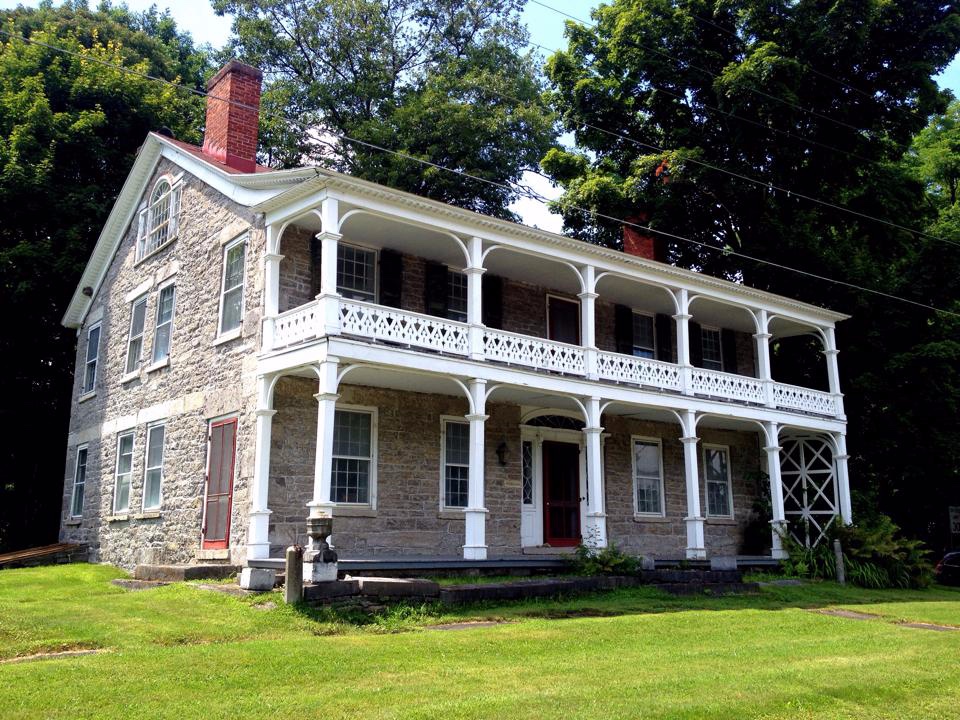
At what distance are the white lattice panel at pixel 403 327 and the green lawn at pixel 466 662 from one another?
14.1 feet

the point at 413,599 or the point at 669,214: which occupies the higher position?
the point at 669,214

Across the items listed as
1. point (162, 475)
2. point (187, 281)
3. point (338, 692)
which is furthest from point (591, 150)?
point (338, 692)

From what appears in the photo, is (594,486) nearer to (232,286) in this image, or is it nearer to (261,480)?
(261,480)

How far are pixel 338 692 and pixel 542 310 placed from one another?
1266 cm


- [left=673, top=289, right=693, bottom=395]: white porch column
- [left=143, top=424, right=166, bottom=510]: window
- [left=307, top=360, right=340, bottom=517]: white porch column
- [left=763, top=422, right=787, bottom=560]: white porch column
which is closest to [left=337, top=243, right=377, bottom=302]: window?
[left=307, top=360, right=340, bottom=517]: white porch column

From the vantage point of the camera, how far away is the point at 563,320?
19344 millimetres

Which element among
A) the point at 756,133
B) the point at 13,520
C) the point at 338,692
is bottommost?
the point at 338,692

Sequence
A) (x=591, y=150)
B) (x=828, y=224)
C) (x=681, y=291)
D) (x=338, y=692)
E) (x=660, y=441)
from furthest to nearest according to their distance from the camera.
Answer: (x=591, y=150) < (x=828, y=224) < (x=660, y=441) < (x=681, y=291) < (x=338, y=692)

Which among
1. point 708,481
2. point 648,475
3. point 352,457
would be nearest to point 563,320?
point 648,475

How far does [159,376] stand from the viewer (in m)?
18.2

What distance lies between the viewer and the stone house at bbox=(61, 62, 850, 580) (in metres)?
14.4

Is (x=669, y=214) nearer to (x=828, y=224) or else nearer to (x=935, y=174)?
(x=828, y=224)

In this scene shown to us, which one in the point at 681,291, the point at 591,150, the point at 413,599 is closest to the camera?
the point at 413,599

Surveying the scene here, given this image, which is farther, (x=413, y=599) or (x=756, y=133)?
(x=756, y=133)
